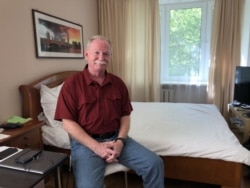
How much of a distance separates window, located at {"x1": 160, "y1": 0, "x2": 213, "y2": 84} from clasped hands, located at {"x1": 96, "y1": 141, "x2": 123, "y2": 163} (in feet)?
8.68

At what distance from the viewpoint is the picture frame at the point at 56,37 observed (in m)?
2.42

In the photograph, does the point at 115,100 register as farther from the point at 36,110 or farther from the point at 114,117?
the point at 36,110

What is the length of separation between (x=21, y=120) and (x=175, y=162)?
150 cm

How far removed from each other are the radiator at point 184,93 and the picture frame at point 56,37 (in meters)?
1.69

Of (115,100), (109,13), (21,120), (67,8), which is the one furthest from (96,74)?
(109,13)

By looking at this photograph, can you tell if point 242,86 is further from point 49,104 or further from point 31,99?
point 31,99

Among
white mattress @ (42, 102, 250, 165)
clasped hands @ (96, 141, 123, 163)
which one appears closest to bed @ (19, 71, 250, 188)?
white mattress @ (42, 102, 250, 165)

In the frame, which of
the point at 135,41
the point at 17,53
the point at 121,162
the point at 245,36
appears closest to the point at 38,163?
the point at 121,162

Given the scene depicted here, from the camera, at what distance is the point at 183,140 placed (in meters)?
1.79

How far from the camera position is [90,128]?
153cm

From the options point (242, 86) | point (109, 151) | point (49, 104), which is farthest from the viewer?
point (242, 86)

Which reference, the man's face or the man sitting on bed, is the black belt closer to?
the man sitting on bed

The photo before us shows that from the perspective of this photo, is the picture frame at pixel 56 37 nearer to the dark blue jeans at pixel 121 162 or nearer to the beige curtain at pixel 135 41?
the beige curtain at pixel 135 41

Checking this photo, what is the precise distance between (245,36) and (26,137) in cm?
345
